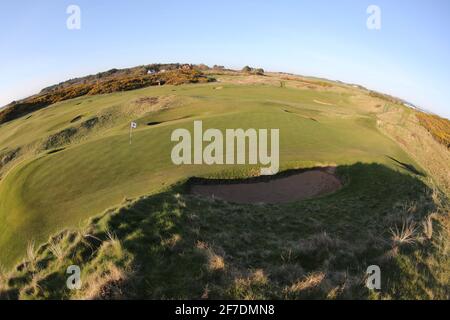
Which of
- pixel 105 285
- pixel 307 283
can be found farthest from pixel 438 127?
pixel 105 285

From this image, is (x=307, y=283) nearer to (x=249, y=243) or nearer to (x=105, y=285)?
(x=249, y=243)

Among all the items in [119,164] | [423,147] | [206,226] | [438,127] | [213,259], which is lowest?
[213,259]

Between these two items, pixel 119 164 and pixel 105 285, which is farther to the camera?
pixel 119 164

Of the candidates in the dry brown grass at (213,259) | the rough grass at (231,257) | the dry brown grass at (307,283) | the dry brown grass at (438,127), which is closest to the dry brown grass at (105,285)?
the rough grass at (231,257)

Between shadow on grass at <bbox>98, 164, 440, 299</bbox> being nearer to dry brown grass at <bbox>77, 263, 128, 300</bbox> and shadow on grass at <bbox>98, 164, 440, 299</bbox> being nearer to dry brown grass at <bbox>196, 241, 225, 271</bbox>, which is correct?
dry brown grass at <bbox>196, 241, 225, 271</bbox>

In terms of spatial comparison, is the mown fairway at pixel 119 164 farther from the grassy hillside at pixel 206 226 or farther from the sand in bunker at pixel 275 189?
the sand in bunker at pixel 275 189
